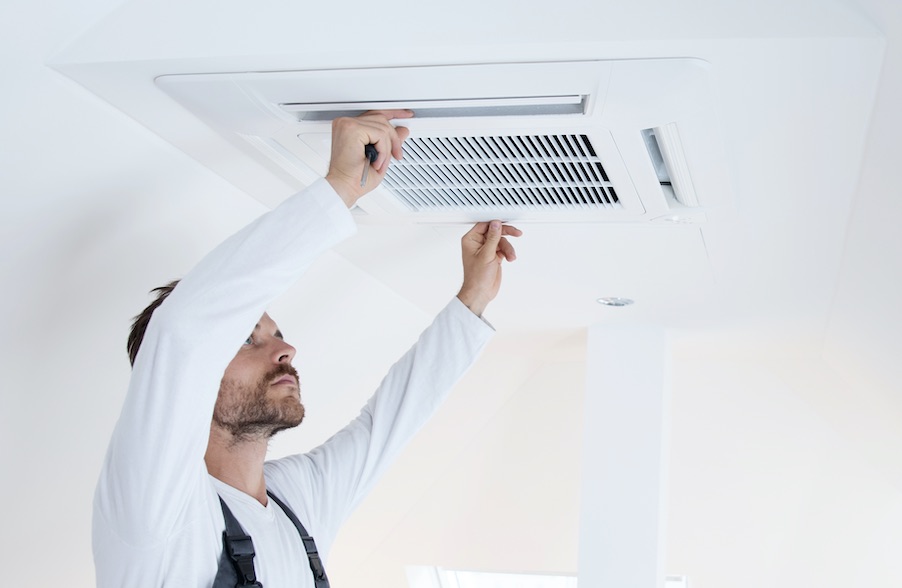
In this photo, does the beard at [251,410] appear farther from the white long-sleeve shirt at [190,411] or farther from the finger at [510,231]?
the finger at [510,231]

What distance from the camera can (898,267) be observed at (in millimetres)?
2191

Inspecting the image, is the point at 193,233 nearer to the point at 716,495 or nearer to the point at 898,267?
the point at 898,267

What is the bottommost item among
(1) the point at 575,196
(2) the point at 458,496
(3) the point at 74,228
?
(2) the point at 458,496

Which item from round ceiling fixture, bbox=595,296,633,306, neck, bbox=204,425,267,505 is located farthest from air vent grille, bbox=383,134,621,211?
round ceiling fixture, bbox=595,296,633,306

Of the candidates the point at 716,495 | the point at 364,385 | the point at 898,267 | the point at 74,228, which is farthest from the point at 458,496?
the point at 74,228

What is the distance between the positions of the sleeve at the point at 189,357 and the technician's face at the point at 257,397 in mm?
400

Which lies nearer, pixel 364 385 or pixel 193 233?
pixel 193 233

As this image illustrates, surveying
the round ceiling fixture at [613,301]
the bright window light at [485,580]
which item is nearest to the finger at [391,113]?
the round ceiling fixture at [613,301]

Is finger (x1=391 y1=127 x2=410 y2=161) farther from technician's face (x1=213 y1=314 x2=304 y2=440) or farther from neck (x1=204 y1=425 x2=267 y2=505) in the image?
neck (x1=204 y1=425 x2=267 y2=505)

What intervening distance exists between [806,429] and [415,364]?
2957mm

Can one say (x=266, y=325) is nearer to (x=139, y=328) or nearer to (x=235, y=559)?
(x=139, y=328)

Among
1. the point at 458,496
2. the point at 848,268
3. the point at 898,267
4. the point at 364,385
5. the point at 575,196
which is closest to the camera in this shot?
the point at 575,196

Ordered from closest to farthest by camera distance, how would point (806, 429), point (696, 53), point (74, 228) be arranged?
point (696, 53) → point (74, 228) → point (806, 429)

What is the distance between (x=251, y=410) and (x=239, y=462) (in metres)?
0.11
